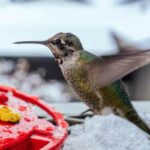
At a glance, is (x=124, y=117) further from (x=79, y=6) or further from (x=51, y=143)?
(x=79, y=6)

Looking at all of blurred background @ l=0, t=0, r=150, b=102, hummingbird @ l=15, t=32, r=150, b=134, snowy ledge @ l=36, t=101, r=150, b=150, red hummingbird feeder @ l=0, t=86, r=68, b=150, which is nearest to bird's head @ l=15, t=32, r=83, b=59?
hummingbird @ l=15, t=32, r=150, b=134

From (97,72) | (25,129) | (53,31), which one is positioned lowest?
(53,31)

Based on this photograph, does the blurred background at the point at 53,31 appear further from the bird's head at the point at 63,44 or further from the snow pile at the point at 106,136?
the bird's head at the point at 63,44

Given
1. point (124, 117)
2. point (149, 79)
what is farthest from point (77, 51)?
point (149, 79)

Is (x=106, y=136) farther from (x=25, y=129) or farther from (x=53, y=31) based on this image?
(x=53, y=31)

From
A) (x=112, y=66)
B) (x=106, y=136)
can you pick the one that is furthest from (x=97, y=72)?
(x=106, y=136)

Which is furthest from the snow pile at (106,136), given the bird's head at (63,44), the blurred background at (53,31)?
the blurred background at (53,31)
